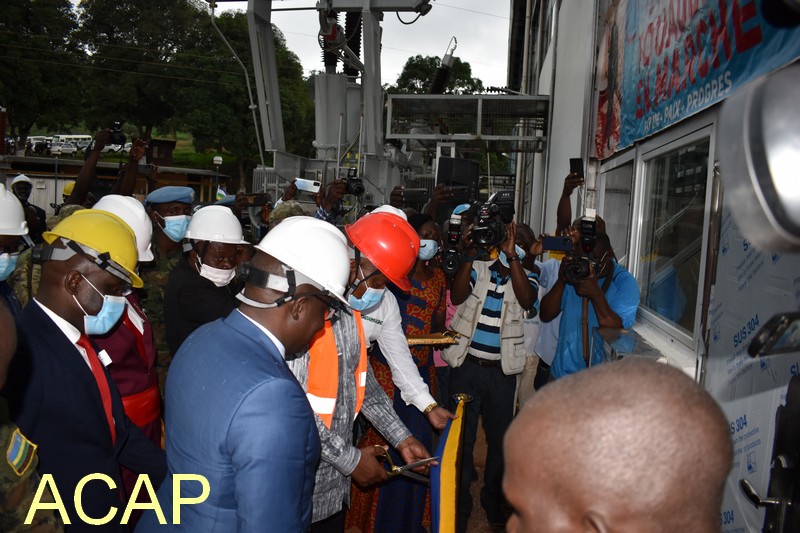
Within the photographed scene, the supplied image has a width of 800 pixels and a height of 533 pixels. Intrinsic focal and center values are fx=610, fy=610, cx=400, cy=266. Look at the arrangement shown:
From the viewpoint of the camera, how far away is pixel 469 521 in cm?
453

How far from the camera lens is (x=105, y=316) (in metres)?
2.58

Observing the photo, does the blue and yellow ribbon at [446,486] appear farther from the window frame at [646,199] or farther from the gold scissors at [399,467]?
the window frame at [646,199]

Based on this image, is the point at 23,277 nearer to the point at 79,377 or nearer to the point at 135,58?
the point at 79,377

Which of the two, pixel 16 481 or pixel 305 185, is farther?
pixel 305 185

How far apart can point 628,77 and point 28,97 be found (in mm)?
28831

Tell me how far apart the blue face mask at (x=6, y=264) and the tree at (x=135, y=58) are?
3038 cm

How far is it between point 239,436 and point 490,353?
9.47 ft

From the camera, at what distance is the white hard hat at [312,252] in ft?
6.56

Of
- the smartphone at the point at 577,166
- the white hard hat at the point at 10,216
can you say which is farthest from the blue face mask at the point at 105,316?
the smartphone at the point at 577,166

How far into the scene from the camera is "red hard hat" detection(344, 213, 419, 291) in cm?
318

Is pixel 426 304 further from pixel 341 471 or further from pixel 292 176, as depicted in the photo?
pixel 292 176

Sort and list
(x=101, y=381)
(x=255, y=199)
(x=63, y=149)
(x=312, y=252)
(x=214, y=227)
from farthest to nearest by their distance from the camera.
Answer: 1. (x=63, y=149)
2. (x=255, y=199)
3. (x=214, y=227)
4. (x=101, y=381)
5. (x=312, y=252)

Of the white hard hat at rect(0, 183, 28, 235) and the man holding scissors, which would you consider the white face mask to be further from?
the man holding scissors

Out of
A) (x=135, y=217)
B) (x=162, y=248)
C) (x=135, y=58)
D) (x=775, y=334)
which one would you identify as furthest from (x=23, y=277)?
(x=135, y=58)
